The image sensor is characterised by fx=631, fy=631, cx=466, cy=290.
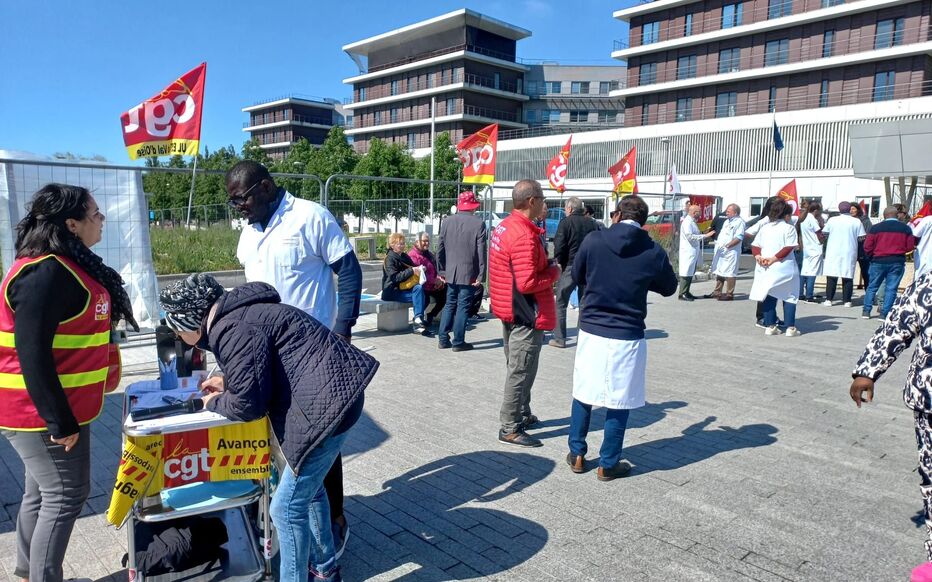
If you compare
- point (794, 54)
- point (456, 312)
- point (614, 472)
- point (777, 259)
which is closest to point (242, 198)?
point (614, 472)

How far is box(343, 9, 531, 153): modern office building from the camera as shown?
223ft

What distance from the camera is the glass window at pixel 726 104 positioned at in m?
51.0

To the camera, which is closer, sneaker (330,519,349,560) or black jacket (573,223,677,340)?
sneaker (330,519,349,560)

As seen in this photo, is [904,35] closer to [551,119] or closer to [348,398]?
[551,119]

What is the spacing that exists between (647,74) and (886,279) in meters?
51.1

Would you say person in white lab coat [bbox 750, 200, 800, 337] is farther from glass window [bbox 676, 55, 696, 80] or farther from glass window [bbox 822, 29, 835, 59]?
glass window [bbox 676, 55, 696, 80]

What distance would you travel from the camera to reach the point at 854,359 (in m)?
7.97

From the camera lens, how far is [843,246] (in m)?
11.8

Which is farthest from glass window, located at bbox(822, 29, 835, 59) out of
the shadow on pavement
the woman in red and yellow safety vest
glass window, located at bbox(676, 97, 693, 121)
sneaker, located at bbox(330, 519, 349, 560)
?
the woman in red and yellow safety vest

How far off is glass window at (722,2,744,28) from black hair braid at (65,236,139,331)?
57.5 metres

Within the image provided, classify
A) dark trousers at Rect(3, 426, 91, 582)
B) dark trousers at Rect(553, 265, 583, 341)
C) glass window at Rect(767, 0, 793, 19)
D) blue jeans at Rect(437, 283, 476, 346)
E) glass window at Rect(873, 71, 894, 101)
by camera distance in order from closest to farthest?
1. dark trousers at Rect(3, 426, 91, 582)
2. blue jeans at Rect(437, 283, 476, 346)
3. dark trousers at Rect(553, 265, 583, 341)
4. glass window at Rect(873, 71, 894, 101)
5. glass window at Rect(767, 0, 793, 19)

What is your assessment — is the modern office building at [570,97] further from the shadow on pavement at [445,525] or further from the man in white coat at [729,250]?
the shadow on pavement at [445,525]

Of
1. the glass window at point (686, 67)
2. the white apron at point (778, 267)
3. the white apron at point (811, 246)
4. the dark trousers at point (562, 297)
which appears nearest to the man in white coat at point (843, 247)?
the white apron at point (811, 246)

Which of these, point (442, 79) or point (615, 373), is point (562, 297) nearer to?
point (615, 373)
